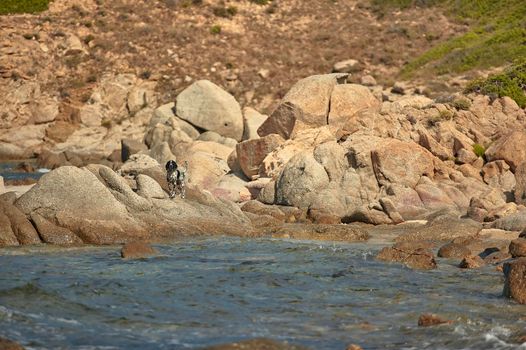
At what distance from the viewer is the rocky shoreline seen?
22.3 metres

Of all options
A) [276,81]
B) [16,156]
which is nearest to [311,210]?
[16,156]

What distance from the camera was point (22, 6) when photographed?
Answer: 67062 millimetres

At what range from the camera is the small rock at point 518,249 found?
19.7 meters

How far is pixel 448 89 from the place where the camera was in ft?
176

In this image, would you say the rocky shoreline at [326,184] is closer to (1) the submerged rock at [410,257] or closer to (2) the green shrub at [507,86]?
(1) the submerged rock at [410,257]

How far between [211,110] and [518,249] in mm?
30354

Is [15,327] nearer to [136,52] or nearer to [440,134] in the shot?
[440,134]

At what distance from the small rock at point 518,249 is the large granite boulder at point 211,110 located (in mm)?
28386

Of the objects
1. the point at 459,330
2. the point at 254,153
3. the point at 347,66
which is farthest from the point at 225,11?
the point at 459,330

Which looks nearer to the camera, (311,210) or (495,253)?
(495,253)

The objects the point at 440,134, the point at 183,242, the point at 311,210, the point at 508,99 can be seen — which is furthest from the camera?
the point at 508,99

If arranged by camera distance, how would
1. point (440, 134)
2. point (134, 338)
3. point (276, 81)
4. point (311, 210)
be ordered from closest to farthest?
point (134, 338) < point (311, 210) < point (440, 134) < point (276, 81)

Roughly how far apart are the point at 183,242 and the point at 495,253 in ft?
26.5

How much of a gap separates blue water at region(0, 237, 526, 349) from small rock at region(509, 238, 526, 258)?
1143 mm
